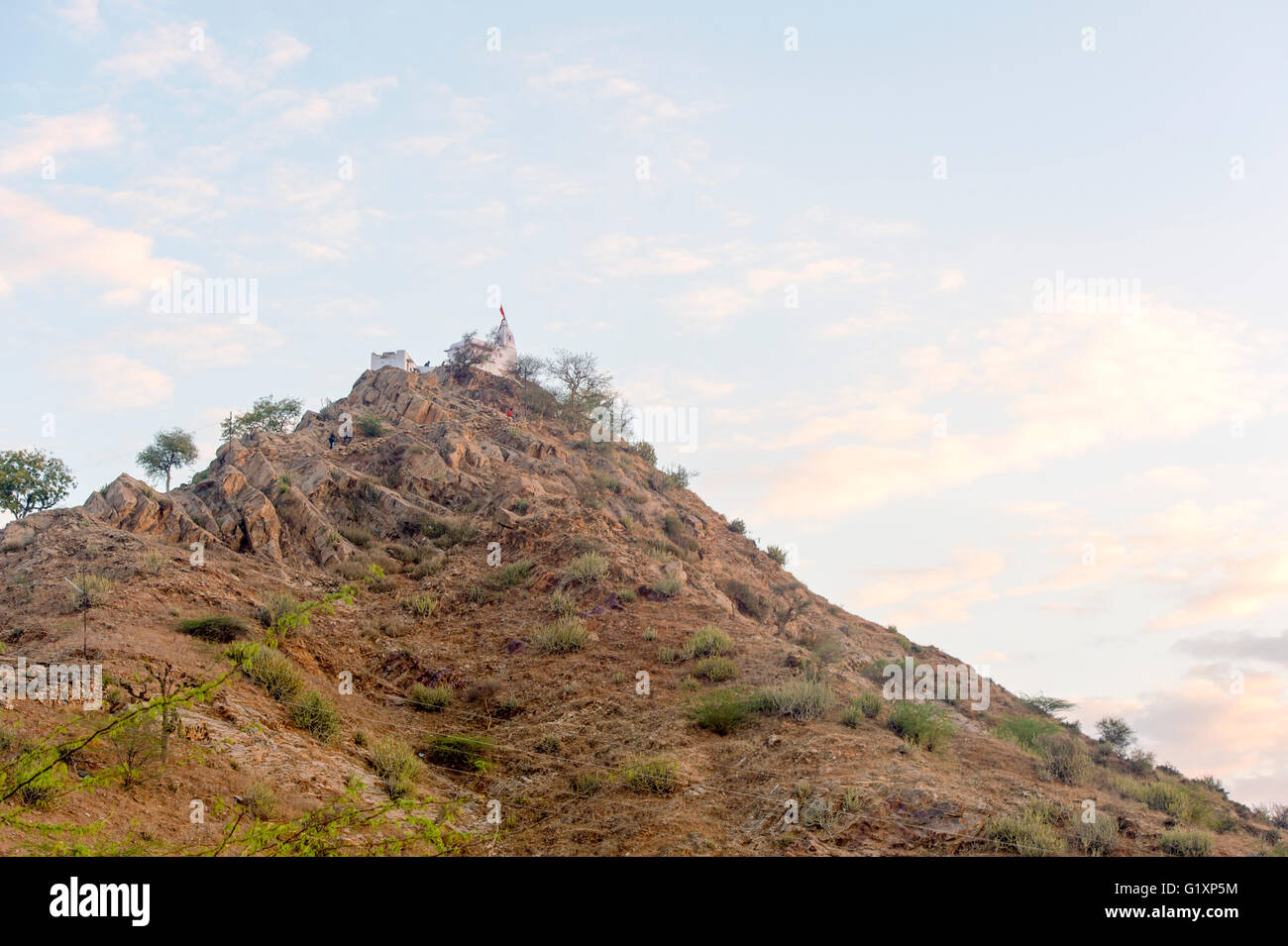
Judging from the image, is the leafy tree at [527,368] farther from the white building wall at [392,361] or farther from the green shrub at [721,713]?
the green shrub at [721,713]

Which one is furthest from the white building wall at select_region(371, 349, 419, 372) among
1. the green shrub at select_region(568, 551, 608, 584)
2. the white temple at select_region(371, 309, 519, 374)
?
the green shrub at select_region(568, 551, 608, 584)

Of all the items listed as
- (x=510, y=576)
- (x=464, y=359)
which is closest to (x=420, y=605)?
(x=510, y=576)

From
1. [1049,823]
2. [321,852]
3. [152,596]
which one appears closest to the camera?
[321,852]

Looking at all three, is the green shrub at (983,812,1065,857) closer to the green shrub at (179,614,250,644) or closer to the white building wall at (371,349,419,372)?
the green shrub at (179,614,250,644)

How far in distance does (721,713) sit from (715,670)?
5.79 feet

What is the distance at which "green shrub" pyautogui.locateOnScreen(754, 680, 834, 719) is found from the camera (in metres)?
14.1

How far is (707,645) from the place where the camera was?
17.0 meters

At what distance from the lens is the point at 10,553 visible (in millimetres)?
19562

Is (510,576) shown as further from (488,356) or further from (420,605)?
(488,356)

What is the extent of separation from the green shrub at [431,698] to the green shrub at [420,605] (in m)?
3.78

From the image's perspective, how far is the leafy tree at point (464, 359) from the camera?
43812 millimetres

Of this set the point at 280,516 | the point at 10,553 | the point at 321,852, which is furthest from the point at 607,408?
the point at 321,852
